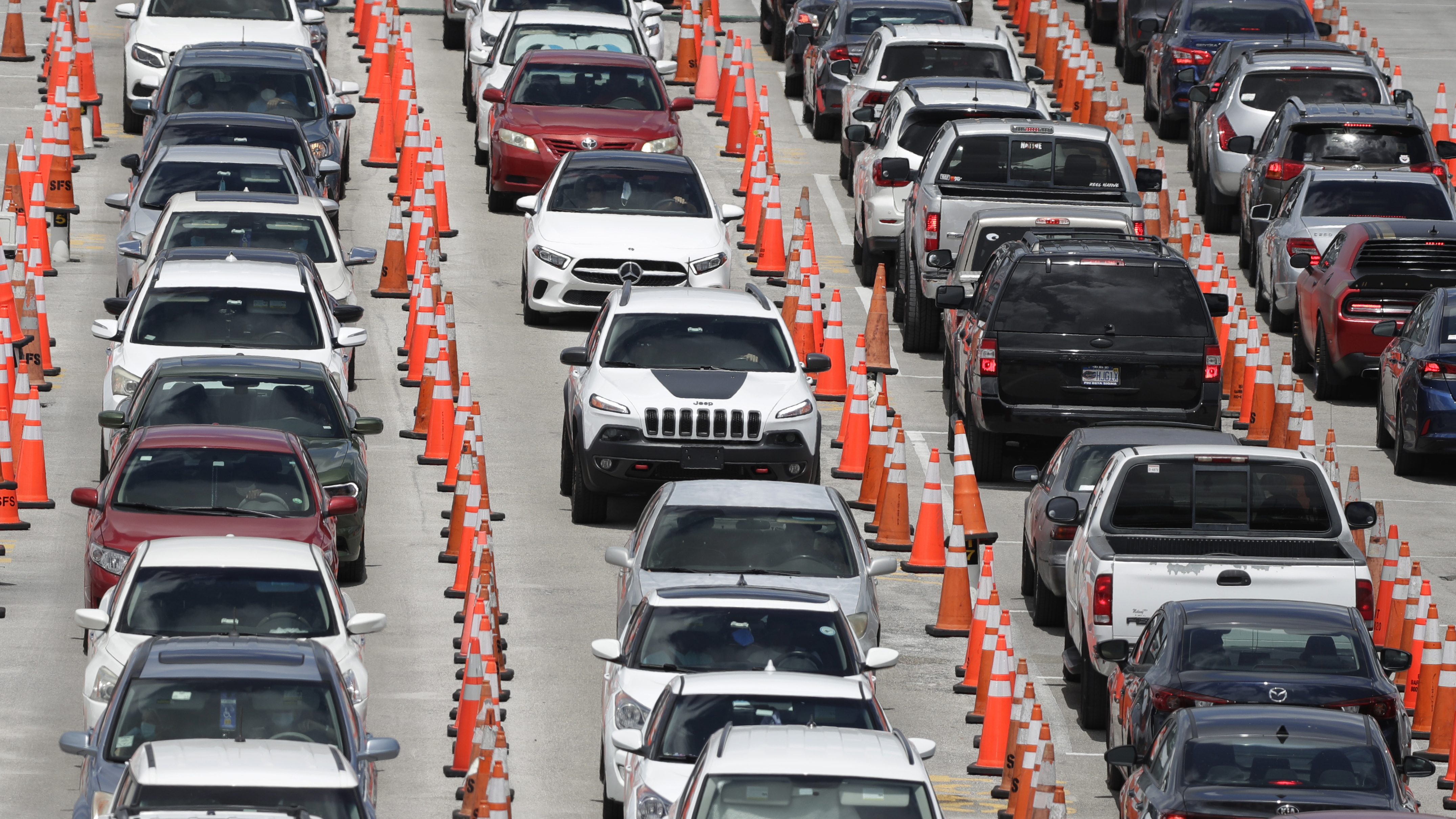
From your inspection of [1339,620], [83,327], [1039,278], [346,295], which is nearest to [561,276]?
[346,295]

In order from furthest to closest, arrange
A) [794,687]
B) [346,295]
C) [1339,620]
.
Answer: [346,295]
[1339,620]
[794,687]

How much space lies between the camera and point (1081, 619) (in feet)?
61.7

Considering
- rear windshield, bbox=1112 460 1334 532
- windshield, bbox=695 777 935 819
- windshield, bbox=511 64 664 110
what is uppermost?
windshield, bbox=695 777 935 819

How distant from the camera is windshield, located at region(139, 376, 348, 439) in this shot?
71.9 ft

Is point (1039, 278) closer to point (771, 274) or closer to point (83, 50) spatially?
point (771, 274)

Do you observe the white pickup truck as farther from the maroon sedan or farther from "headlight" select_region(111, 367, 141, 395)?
"headlight" select_region(111, 367, 141, 395)

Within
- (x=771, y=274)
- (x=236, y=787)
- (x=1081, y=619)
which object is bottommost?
(x=771, y=274)

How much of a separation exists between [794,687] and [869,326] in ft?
40.0

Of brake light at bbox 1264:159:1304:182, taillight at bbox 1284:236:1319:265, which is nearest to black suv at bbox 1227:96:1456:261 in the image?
brake light at bbox 1264:159:1304:182

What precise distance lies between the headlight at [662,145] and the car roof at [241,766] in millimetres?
18728

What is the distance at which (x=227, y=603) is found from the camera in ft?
57.7

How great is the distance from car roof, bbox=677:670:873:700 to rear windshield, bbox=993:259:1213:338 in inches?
317

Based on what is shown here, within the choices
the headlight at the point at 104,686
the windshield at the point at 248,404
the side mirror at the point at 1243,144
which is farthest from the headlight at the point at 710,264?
the headlight at the point at 104,686

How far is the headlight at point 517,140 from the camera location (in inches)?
1262
